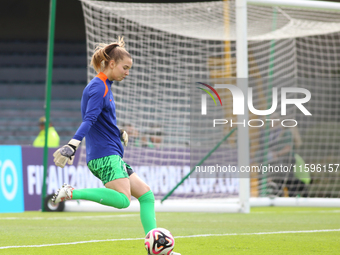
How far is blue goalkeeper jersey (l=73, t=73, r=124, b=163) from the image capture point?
3906 mm

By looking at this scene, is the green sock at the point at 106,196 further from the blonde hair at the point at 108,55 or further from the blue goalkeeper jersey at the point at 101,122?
the blonde hair at the point at 108,55

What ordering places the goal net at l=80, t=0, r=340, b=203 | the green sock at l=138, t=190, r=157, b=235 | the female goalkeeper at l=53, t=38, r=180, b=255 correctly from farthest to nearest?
the goal net at l=80, t=0, r=340, b=203, the green sock at l=138, t=190, r=157, b=235, the female goalkeeper at l=53, t=38, r=180, b=255

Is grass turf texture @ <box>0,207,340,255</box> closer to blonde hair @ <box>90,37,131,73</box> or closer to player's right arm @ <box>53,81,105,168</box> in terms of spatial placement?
player's right arm @ <box>53,81,105,168</box>

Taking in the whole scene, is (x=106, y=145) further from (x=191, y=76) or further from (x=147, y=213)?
(x=191, y=76)

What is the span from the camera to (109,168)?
3932 mm

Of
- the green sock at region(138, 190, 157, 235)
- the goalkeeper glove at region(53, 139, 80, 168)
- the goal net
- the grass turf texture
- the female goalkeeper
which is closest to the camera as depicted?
the goalkeeper glove at region(53, 139, 80, 168)

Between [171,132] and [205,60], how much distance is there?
152 cm

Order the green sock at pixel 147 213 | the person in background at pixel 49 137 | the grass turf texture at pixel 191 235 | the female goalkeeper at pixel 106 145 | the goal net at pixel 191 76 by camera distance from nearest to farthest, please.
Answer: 1. the female goalkeeper at pixel 106 145
2. the green sock at pixel 147 213
3. the grass turf texture at pixel 191 235
4. the goal net at pixel 191 76
5. the person in background at pixel 49 137

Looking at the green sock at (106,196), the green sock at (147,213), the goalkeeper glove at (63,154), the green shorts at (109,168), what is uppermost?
the goalkeeper glove at (63,154)

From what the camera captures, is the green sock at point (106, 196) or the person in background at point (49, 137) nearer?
the green sock at point (106, 196)

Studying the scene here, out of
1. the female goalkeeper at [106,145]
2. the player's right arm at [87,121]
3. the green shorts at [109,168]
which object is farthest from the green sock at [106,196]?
the player's right arm at [87,121]

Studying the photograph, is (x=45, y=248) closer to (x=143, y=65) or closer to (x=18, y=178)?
(x=18, y=178)

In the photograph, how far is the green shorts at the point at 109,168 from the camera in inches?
155

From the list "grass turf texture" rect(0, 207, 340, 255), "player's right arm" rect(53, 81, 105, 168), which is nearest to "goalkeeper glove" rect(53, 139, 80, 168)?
"player's right arm" rect(53, 81, 105, 168)
